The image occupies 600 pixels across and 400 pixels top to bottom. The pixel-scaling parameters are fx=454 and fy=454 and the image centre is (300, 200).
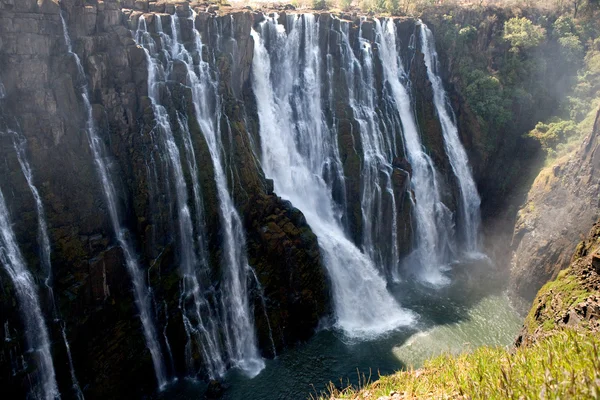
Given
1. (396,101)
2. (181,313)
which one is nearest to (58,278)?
(181,313)

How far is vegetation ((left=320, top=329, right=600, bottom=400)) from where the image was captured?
6734 mm

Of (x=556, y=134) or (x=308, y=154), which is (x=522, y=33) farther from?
(x=308, y=154)

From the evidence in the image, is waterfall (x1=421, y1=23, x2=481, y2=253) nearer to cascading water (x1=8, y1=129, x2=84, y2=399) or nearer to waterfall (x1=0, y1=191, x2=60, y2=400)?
cascading water (x1=8, y1=129, x2=84, y2=399)

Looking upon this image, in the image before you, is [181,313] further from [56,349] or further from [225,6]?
[225,6]

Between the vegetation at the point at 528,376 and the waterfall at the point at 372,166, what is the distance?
24440 mm

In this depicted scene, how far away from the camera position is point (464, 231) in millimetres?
39781

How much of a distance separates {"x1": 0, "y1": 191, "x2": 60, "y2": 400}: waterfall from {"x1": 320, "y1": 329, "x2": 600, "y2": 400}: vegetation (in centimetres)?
1758

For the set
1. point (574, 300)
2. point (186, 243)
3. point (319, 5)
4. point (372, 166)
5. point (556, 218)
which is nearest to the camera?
point (574, 300)

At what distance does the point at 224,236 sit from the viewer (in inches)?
1103

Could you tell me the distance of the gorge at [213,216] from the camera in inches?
909

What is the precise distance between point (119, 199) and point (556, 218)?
29.1m

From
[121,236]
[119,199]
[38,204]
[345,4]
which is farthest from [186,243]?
[345,4]

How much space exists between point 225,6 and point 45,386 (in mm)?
28849

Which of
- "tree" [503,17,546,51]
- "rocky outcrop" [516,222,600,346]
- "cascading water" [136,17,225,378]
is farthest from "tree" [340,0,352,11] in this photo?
"rocky outcrop" [516,222,600,346]
